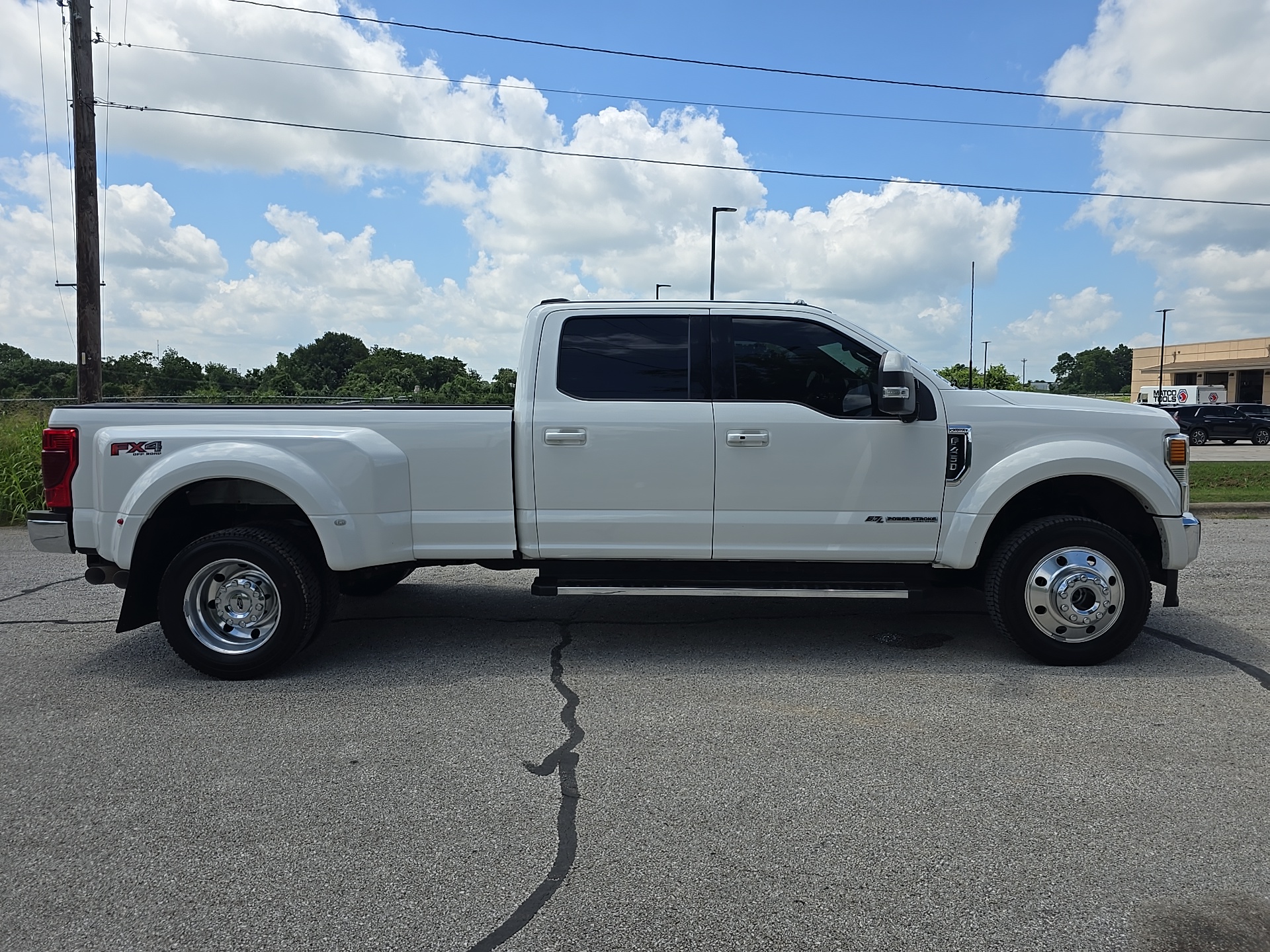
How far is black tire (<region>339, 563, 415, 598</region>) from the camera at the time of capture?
5.57 metres

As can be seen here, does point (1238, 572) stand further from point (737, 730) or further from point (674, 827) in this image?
point (674, 827)

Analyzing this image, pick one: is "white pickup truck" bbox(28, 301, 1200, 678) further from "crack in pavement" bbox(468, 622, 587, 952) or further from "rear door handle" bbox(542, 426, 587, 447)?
"crack in pavement" bbox(468, 622, 587, 952)

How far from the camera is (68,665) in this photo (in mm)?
5395

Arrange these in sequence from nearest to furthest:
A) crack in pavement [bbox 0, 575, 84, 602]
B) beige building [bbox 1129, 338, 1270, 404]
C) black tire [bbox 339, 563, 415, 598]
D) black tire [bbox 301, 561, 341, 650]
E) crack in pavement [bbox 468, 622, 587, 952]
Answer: crack in pavement [bbox 468, 622, 587, 952] < black tire [bbox 301, 561, 341, 650] < black tire [bbox 339, 563, 415, 598] < crack in pavement [bbox 0, 575, 84, 602] < beige building [bbox 1129, 338, 1270, 404]

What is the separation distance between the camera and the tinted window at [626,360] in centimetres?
536

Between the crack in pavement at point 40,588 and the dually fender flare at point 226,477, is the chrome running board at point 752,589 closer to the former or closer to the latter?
the dually fender flare at point 226,477

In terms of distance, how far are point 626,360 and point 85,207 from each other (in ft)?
33.7

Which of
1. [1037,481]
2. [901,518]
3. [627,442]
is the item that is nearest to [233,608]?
[627,442]

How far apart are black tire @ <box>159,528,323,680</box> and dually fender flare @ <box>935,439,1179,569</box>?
11.9ft

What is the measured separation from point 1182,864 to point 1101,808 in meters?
0.41

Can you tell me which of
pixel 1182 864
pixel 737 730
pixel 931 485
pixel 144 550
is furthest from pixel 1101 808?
pixel 144 550

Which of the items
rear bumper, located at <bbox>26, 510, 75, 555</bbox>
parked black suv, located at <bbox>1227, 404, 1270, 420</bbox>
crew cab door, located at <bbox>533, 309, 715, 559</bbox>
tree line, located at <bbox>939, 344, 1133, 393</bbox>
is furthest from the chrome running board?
tree line, located at <bbox>939, 344, 1133, 393</bbox>

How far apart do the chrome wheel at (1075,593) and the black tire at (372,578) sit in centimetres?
369

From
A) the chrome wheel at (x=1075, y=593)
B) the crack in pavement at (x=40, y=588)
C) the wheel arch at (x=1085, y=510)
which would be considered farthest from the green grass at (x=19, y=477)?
the chrome wheel at (x=1075, y=593)
